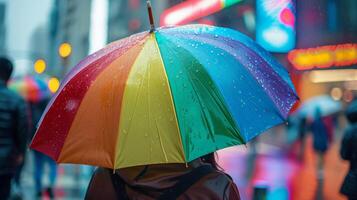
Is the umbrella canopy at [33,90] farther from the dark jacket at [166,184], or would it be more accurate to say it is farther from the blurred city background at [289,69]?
the dark jacket at [166,184]

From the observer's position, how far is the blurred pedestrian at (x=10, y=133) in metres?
5.34

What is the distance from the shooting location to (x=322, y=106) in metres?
22.0

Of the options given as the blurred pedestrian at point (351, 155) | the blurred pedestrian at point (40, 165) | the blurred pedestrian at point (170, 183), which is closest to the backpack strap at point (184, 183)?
the blurred pedestrian at point (170, 183)

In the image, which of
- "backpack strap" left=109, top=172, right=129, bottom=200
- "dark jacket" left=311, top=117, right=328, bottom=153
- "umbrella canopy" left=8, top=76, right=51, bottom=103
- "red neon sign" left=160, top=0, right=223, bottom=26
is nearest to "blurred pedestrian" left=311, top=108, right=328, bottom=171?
"dark jacket" left=311, top=117, right=328, bottom=153

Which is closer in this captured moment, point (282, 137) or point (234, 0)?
point (234, 0)

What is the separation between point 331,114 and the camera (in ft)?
75.3

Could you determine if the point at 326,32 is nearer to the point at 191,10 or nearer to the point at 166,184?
the point at 191,10

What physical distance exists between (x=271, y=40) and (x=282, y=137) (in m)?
16.2

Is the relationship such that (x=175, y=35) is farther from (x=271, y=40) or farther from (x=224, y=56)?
(x=271, y=40)

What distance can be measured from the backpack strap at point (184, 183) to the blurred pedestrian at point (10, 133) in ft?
10.6

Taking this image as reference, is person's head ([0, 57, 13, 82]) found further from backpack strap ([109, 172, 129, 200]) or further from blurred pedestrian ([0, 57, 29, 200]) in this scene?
backpack strap ([109, 172, 129, 200])

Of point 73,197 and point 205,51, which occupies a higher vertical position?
point 205,51

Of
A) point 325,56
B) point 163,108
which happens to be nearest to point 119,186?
point 163,108

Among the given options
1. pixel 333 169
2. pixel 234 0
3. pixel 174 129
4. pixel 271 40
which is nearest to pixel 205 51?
pixel 174 129
